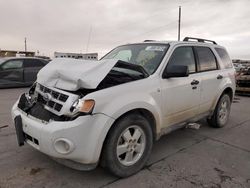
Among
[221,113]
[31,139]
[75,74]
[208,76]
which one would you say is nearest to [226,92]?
[221,113]

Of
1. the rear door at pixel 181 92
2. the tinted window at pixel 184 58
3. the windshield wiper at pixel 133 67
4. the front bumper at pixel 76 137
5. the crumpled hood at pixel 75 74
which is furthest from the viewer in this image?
the tinted window at pixel 184 58

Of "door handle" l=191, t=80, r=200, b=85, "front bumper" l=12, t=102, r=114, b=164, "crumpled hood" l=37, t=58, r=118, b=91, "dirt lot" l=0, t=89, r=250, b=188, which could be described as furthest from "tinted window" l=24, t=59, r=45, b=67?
"front bumper" l=12, t=102, r=114, b=164

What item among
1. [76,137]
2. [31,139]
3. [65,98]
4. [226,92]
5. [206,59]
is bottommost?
[31,139]

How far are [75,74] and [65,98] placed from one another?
0.31 meters

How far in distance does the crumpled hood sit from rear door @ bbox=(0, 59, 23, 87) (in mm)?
8316

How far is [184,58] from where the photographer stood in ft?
13.6

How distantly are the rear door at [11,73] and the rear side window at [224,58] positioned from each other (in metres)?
8.89

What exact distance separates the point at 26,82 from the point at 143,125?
9.43m

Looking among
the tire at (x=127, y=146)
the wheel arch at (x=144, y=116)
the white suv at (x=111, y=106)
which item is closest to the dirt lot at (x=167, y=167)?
the tire at (x=127, y=146)

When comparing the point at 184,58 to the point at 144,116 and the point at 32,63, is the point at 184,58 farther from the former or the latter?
the point at 32,63

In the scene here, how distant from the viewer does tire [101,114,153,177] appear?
2.85 m

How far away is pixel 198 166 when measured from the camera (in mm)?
3439

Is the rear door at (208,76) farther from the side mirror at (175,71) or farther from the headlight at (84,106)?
the headlight at (84,106)

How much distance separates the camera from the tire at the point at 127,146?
2.85 meters
